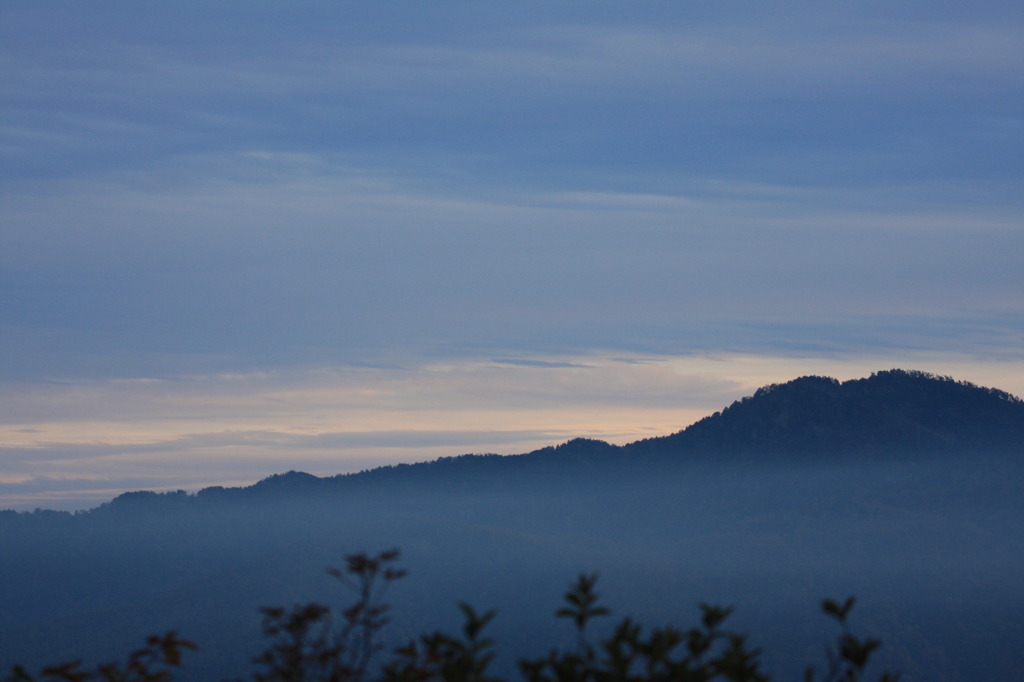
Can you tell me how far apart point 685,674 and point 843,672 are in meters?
3.48

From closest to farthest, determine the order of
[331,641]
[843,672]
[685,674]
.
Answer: [685,674]
[843,672]
[331,641]

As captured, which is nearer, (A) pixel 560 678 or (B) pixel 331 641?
(A) pixel 560 678

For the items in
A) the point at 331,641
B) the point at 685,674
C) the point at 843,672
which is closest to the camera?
the point at 685,674

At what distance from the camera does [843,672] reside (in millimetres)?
21453

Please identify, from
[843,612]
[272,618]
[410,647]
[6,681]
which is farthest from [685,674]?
[6,681]

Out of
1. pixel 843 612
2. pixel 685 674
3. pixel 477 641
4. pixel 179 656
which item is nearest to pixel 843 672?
pixel 843 612

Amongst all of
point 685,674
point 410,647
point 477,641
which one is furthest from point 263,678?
point 685,674

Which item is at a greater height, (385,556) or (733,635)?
(385,556)

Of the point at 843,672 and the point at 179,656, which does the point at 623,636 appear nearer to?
the point at 843,672

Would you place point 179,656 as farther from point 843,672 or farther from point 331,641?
point 843,672

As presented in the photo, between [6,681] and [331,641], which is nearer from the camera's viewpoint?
[6,681]

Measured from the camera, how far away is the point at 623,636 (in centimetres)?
2081

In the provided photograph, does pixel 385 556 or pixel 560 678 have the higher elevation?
pixel 385 556

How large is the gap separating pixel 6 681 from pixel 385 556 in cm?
773
